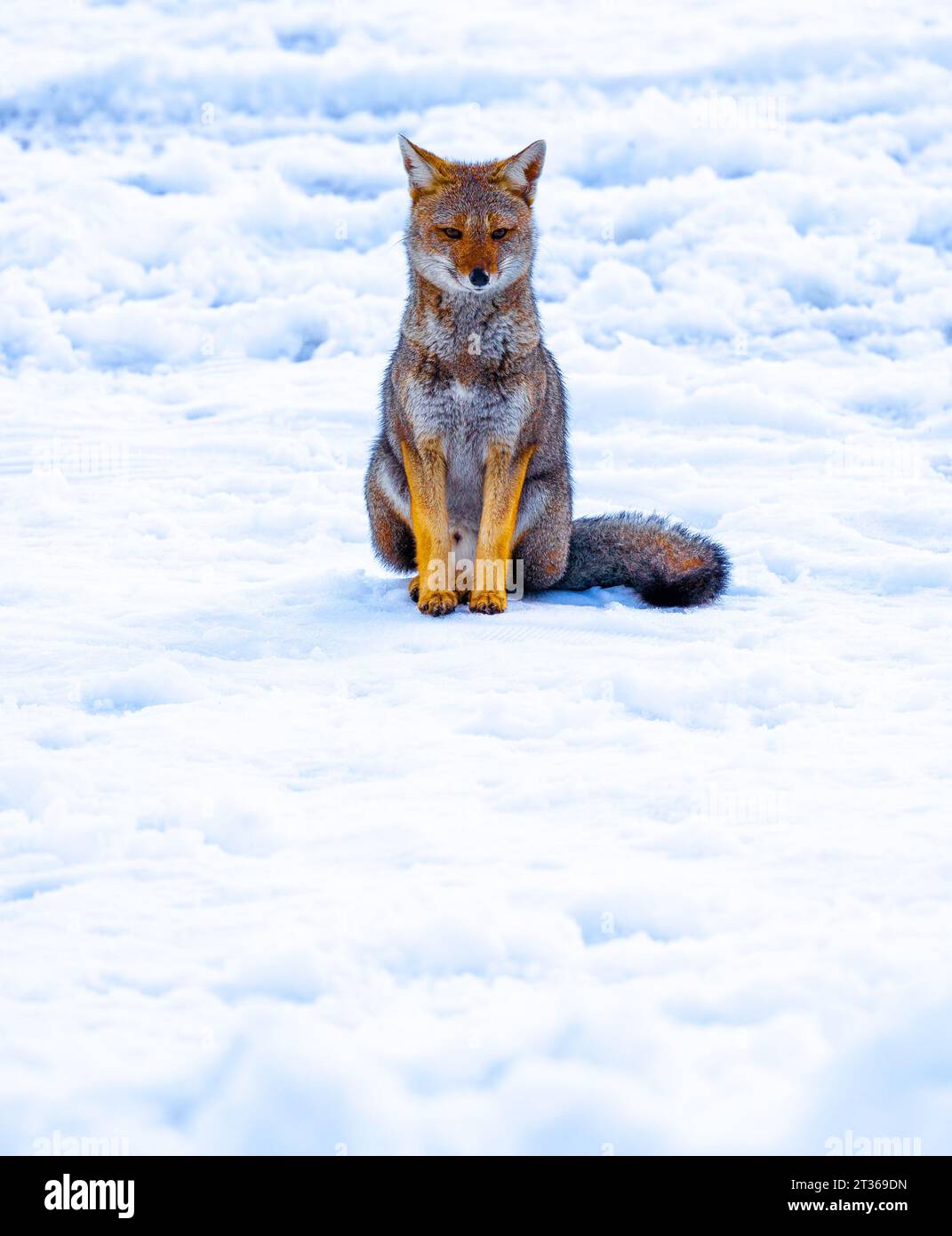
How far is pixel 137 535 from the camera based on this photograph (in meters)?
7.24

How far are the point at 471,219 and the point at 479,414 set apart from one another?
753mm

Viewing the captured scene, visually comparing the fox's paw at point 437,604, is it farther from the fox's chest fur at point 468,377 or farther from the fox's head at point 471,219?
the fox's head at point 471,219

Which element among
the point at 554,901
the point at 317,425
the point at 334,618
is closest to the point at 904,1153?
the point at 554,901

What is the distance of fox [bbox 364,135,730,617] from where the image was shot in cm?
536

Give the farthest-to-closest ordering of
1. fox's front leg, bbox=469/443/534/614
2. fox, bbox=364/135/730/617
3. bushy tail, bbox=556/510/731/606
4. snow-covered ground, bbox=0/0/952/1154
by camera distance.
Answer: bushy tail, bbox=556/510/731/606 → fox's front leg, bbox=469/443/534/614 → fox, bbox=364/135/730/617 → snow-covered ground, bbox=0/0/952/1154

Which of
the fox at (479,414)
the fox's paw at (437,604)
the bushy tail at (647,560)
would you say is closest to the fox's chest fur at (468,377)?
the fox at (479,414)

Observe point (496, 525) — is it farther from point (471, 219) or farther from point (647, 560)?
point (471, 219)

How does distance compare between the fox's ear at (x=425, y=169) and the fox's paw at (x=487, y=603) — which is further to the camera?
the fox's paw at (x=487, y=603)

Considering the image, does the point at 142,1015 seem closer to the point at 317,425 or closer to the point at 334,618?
the point at 334,618

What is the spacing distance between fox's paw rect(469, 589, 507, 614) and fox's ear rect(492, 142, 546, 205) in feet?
5.24

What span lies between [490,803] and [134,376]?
318 inches

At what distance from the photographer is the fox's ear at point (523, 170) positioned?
541cm

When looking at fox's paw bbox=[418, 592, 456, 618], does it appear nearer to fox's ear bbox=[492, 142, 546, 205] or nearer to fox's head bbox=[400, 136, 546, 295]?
fox's head bbox=[400, 136, 546, 295]

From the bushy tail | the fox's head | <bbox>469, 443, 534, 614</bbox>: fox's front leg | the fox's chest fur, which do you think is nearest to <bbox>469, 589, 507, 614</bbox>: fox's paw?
<bbox>469, 443, 534, 614</bbox>: fox's front leg
